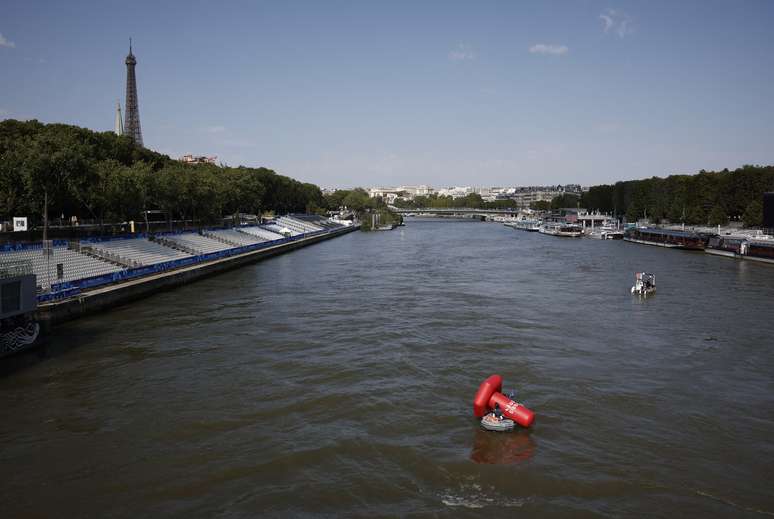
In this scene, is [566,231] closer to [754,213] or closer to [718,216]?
[718,216]

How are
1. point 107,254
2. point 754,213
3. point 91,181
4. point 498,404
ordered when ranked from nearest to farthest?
1. point 498,404
2. point 107,254
3. point 91,181
4. point 754,213

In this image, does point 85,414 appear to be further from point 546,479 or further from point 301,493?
point 546,479

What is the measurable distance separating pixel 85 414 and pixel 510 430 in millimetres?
10616

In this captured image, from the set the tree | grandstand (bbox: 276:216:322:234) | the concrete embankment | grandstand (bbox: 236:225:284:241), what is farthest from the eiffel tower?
the tree

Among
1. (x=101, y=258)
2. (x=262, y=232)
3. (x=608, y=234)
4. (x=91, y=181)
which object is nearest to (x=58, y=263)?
(x=101, y=258)

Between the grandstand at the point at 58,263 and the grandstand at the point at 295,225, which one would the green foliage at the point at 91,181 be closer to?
the grandstand at the point at 58,263

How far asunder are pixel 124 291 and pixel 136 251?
10.6m

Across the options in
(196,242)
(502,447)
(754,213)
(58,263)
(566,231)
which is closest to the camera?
(502,447)

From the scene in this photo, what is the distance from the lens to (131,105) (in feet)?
390

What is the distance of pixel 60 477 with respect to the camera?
11.0 meters

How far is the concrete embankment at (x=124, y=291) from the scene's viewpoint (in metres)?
23.4

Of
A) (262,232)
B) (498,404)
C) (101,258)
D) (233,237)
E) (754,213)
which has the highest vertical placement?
(754,213)

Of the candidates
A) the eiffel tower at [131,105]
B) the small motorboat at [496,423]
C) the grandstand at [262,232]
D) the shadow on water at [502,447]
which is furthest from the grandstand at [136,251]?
the eiffel tower at [131,105]

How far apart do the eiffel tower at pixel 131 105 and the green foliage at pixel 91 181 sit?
51604 millimetres
